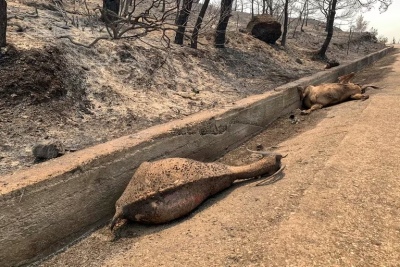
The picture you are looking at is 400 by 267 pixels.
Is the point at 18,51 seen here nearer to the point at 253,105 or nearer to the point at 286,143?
the point at 253,105

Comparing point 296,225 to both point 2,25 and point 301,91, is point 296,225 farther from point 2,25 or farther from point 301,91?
point 301,91

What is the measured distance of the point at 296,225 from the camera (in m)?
2.71

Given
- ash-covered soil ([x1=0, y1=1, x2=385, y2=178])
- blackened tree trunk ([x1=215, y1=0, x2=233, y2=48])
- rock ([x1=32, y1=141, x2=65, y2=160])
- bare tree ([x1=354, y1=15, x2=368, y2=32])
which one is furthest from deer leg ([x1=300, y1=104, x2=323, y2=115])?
bare tree ([x1=354, y1=15, x2=368, y2=32])

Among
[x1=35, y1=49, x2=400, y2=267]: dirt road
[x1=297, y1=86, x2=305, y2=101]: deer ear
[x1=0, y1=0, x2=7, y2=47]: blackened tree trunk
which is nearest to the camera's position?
[x1=35, y1=49, x2=400, y2=267]: dirt road

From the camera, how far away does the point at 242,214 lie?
3.15 metres

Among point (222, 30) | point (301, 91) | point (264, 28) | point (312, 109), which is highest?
point (264, 28)

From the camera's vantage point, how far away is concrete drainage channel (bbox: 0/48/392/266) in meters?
2.81

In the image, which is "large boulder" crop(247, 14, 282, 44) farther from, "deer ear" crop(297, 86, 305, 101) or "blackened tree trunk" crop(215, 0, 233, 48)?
"deer ear" crop(297, 86, 305, 101)

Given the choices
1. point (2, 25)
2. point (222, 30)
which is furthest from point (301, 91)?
point (2, 25)

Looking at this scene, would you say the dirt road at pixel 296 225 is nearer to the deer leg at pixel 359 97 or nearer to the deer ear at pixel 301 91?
the deer leg at pixel 359 97

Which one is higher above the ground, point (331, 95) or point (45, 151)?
point (331, 95)

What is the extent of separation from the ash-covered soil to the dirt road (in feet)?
4.37

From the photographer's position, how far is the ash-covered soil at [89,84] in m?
3.99

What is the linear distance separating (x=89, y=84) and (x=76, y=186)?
2223 mm
